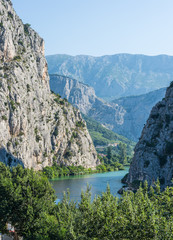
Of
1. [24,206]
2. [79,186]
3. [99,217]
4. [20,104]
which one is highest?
[20,104]

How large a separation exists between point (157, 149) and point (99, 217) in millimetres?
86207

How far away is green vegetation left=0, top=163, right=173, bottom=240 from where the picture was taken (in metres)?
27.5

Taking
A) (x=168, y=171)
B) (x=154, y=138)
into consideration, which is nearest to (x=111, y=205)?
(x=168, y=171)

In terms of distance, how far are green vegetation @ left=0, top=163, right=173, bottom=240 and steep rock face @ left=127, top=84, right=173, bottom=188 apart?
5475 centimetres

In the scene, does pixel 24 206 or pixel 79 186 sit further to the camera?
pixel 79 186

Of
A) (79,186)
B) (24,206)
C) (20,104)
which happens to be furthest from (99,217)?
(20,104)

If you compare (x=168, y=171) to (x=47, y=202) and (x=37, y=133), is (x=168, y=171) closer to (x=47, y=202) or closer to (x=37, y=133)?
(x=47, y=202)

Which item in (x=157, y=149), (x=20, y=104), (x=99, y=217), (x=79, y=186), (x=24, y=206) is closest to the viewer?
(x=99, y=217)

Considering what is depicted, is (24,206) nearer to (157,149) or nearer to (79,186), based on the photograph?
(157,149)

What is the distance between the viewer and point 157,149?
4429 inches

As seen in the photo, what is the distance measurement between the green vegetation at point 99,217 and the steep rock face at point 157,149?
54752mm

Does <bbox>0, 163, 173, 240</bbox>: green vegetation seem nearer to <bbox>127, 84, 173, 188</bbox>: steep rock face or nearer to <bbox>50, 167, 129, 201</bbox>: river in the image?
<bbox>50, 167, 129, 201</bbox>: river

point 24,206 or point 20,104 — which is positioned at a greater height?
point 20,104

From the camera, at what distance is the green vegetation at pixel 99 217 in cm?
2745
